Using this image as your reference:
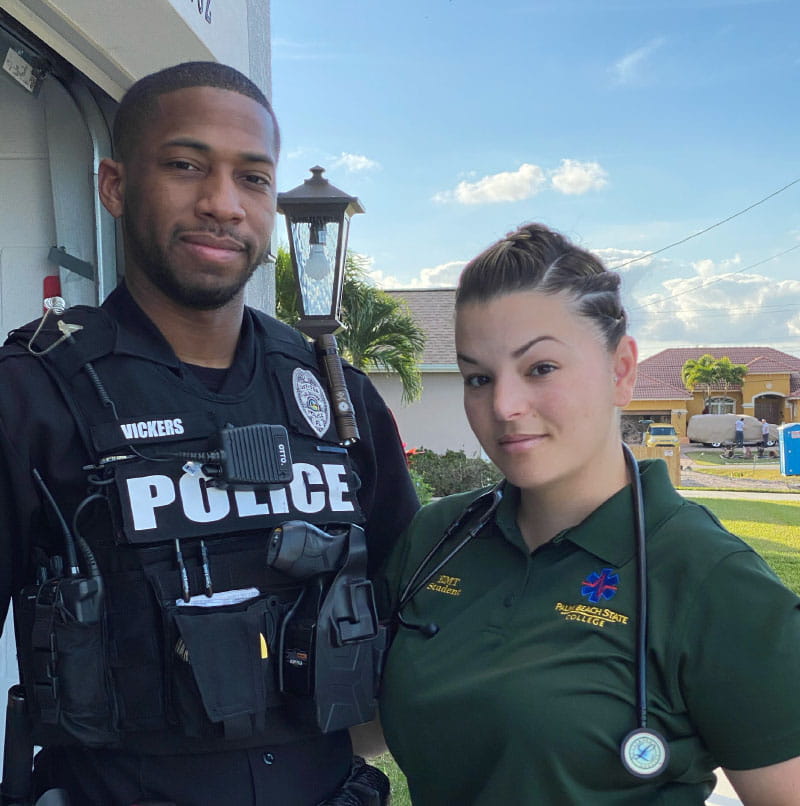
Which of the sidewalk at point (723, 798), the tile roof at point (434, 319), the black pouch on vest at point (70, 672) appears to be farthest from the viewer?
the tile roof at point (434, 319)

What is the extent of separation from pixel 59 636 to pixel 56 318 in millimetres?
656

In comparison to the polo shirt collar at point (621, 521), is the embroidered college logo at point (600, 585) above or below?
below

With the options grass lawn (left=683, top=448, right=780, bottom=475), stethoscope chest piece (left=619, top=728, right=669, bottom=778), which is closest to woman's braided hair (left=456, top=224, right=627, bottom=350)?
stethoscope chest piece (left=619, top=728, right=669, bottom=778)

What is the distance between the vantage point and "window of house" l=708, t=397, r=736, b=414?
60344mm

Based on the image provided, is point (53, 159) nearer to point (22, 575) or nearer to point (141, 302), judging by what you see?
point (141, 302)

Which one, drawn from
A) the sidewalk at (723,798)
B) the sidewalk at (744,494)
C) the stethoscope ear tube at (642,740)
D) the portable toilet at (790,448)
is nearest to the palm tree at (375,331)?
the sidewalk at (744,494)

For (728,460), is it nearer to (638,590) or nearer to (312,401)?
(312,401)

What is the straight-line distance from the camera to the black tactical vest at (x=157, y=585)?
1.59 metres

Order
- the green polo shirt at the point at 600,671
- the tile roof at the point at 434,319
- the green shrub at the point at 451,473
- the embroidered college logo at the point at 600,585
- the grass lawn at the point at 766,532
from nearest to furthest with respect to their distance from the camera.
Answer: the green polo shirt at the point at 600,671, the embroidered college logo at the point at 600,585, the grass lawn at the point at 766,532, the green shrub at the point at 451,473, the tile roof at the point at 434,319

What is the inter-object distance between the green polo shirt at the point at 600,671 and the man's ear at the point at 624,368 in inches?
6.3

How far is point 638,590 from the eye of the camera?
141cm

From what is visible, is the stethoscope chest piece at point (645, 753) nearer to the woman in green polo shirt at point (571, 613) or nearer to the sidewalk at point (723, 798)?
the woman in green polo shirt at point (571, 613)

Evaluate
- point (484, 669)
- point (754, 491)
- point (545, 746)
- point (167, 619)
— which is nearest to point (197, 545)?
point (167, 619)

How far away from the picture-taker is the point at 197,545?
170cm
